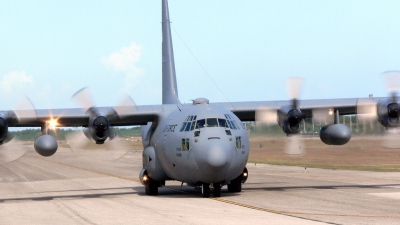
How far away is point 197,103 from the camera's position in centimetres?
2578

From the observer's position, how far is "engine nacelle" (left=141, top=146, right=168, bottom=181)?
2584 centimetres

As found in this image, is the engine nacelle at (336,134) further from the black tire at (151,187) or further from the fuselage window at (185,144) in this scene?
the black tire at (151,187)

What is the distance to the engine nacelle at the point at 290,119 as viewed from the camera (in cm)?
2586

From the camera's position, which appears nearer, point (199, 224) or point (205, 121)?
point (199, 224)

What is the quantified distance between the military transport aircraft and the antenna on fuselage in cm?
12

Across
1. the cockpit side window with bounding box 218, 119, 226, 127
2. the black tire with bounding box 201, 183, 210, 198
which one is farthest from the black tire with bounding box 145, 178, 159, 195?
the cockpit side window with bounding box 218, 119, 226, 127

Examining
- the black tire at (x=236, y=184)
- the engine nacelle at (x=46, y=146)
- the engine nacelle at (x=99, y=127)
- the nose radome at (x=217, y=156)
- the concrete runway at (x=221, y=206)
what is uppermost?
the engine nacelle at (x=99, y=127)

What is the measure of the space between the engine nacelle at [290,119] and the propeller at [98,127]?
6190 mm

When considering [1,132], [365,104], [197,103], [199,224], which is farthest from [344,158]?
[199,224]

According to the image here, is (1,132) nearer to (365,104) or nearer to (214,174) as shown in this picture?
(214,174)

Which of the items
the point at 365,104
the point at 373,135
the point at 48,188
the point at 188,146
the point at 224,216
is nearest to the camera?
the point at 224,216

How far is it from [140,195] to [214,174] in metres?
5.23

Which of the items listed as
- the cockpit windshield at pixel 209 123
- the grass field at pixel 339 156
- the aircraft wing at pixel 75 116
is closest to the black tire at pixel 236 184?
the cockpit windshield at pixel 209 123

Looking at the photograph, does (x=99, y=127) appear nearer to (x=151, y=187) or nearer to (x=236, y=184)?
(x=151, y=187)
